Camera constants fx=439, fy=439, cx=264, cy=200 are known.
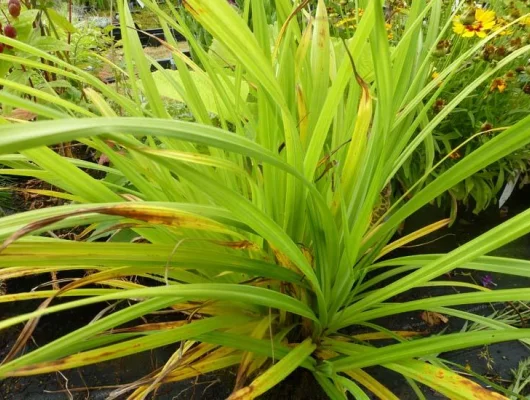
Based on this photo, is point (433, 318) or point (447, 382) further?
point (433, 318)

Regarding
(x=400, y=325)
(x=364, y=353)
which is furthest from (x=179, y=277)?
(x=400, y=325)

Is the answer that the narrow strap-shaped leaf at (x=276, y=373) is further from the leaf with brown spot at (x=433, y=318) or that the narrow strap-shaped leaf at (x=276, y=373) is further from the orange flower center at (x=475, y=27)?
the orange flower center at (x=475, y=27)

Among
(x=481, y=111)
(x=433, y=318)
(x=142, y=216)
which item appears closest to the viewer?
(x=142, y=216)

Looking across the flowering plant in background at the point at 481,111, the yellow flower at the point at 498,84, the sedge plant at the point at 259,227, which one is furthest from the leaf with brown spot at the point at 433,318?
the yellow flower at the point at 498,84

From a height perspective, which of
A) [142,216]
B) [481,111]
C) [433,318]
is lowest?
[433,318]

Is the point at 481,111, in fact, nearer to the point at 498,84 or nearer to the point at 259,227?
the point at 498,84

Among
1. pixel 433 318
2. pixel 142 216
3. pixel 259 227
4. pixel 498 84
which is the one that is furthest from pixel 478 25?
pixel 142 216

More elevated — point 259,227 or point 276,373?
point 259,227

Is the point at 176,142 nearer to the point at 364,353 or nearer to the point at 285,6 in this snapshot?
the point at 285,6

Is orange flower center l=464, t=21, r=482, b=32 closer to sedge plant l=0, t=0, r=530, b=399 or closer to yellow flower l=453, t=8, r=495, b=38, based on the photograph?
yellow flower l=453, t=8, r=495, b=38

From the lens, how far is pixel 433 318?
0.91m

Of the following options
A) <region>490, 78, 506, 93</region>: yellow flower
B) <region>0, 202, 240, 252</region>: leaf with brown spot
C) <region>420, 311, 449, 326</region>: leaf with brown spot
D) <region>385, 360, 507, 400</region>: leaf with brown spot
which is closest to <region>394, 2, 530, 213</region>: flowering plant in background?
<region>490, 78, 506, 93</region>: yellow flower

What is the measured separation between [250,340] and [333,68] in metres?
0.51

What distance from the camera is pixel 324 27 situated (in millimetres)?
650
